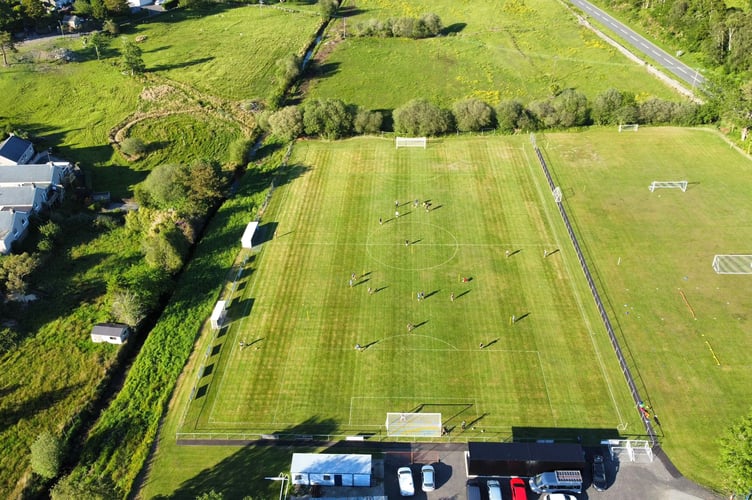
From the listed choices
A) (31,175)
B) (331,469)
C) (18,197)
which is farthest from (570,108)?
(18,197)

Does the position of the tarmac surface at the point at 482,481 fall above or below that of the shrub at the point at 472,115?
below

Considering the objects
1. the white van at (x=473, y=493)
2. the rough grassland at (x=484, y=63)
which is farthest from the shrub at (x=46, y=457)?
the rough grassland at (x=484, y=63)

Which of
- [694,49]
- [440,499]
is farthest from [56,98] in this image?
[694,49]

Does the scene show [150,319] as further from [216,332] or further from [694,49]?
[694,49]

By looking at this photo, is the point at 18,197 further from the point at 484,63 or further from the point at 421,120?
the point at 484,63

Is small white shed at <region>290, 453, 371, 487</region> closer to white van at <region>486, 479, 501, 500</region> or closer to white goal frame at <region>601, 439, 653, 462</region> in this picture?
white van at <region>486, 479, 501, 500</region>

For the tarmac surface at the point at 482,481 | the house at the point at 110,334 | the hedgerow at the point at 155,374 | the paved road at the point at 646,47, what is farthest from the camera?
the paved road at the point at 646,47

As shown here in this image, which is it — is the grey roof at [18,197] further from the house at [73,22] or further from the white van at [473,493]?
the house at [73,22]
